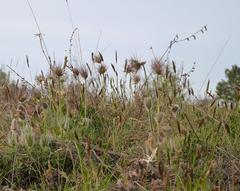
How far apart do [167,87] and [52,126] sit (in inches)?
34.9

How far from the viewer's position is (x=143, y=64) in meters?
3.54

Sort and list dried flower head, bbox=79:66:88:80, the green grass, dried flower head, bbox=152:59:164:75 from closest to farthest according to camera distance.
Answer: the green grass
dried flower head, bbox=152:59:164:75
dried flower head, bbox=79:66:88:80

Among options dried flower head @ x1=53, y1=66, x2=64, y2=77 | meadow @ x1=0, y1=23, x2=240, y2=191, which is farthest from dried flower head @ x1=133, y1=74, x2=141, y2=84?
dried flower head @ x1=53, y1=66, x2=64, y2=77

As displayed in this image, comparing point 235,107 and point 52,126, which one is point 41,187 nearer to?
point 52,126

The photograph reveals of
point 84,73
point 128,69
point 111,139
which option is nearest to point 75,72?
point 84,73

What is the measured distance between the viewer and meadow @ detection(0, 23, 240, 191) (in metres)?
2.44

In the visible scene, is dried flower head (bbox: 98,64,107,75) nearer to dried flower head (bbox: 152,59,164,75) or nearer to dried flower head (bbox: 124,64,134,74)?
dried flower head (bbox: 124,64,134,74)

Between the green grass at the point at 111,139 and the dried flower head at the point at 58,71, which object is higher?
the dried flower head at the point at 58,71

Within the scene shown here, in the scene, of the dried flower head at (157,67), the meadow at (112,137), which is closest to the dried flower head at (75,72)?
the meadow at (112,137)

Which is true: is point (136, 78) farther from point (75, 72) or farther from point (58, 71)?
point (58, 71)

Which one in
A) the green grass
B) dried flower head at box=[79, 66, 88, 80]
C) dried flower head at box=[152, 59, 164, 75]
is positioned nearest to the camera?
the green grass

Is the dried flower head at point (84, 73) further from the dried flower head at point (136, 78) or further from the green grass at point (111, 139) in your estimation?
the dried flower head at point (136, 78)

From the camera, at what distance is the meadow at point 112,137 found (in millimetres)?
2443

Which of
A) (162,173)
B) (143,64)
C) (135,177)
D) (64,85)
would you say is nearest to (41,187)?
(135,177)
